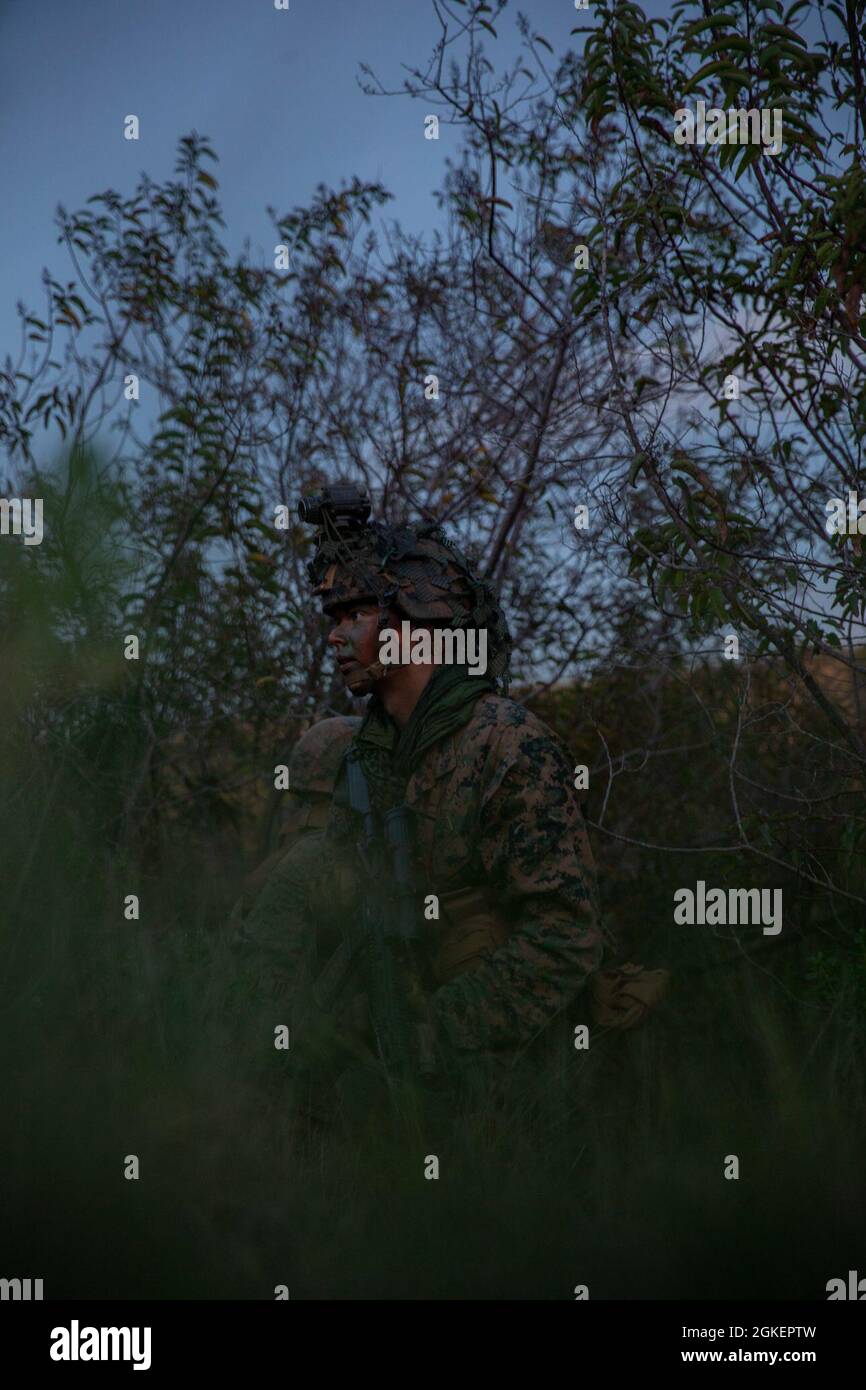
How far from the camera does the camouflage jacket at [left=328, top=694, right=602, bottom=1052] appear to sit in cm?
350

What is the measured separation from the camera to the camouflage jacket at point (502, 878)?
3502mm

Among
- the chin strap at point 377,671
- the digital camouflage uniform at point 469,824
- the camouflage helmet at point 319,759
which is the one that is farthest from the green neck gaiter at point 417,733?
the camouflage helmet at point 319,759

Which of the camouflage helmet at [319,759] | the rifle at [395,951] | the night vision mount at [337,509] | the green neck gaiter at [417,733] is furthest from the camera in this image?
the camouflage helmet at [319,759]

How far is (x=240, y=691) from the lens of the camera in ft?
19.7

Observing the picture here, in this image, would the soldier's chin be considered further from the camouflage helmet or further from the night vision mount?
the camouflage helmet

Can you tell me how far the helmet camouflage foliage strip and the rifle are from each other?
61 cm

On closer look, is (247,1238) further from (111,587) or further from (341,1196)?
(111,587)

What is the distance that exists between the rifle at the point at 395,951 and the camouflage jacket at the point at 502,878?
0.07 meters

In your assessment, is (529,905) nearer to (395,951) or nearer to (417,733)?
(395,951)

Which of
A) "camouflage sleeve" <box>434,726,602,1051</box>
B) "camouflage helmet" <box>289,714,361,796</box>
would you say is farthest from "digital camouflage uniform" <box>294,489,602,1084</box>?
"camouflage helmet" <box>289,714,361,796</box>

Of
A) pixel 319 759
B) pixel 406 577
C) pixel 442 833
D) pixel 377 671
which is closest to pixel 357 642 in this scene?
pixel 377 671

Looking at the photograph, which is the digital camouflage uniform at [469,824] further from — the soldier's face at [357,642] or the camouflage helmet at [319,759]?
the camouflage helmet at [319,759]

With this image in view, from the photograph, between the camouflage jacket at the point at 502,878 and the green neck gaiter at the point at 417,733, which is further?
the green neck gaiter at the point at 417,733
